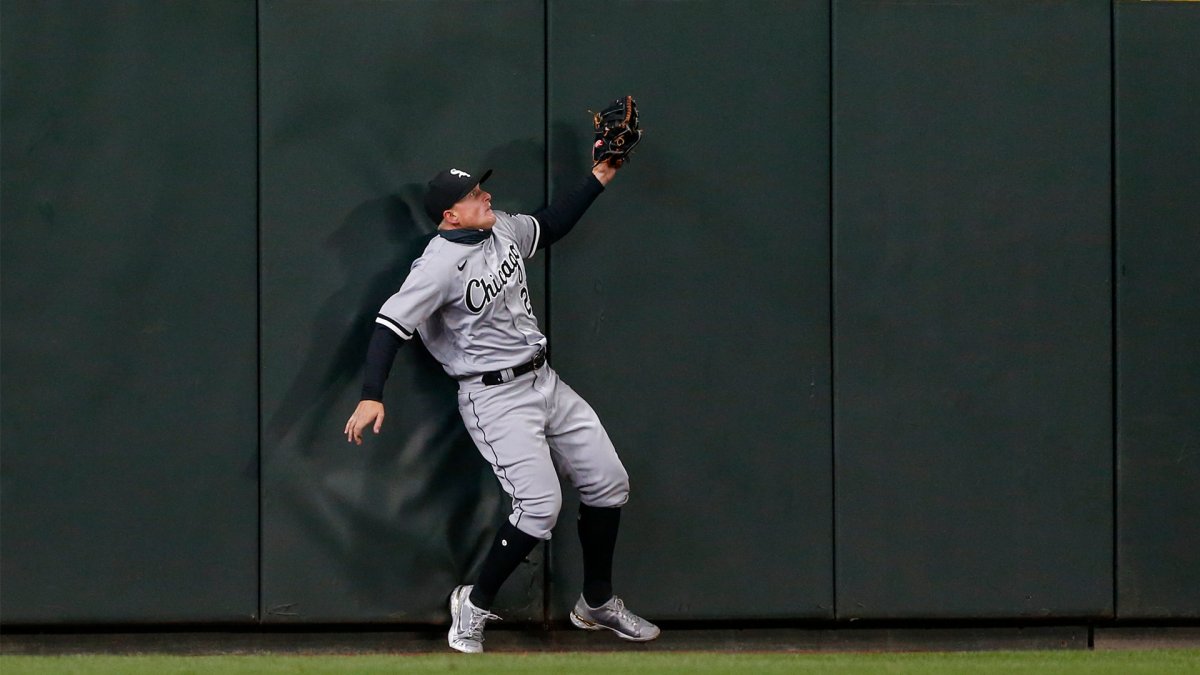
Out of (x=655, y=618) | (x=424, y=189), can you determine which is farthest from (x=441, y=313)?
(x=655, y=618)

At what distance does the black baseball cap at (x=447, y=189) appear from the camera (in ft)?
14.1

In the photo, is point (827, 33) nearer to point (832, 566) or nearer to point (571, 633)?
point (832, 566)

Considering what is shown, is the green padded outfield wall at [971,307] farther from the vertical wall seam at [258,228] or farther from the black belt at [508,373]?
the vertical wall seam at [258,228]

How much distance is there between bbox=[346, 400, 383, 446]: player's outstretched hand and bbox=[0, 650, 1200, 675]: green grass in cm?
83

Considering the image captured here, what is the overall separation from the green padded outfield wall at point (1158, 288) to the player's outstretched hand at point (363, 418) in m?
2.73

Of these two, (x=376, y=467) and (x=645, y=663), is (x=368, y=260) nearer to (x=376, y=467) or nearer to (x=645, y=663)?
(x=376, y=467)

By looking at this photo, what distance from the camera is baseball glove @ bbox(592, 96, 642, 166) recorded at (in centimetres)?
438

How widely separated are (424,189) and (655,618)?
1813mm

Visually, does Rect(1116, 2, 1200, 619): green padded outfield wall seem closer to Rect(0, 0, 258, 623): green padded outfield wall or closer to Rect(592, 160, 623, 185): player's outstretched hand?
Rect(592, 160, 623, 185): player's outstretched hand

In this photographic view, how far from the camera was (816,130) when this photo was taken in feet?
15.3

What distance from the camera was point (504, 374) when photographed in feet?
14.4

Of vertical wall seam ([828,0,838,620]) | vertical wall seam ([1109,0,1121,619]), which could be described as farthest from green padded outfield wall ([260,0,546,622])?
vertical wall seam ([1109,0,1121,619])

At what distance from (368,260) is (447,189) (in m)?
0.47

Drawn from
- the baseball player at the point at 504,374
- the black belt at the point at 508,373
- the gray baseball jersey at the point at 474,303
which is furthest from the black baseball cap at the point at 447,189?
the black belt at the point at 508,373
